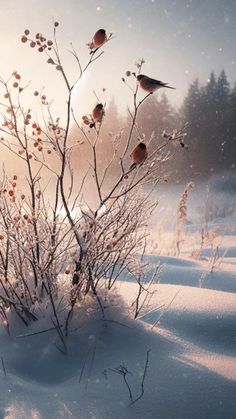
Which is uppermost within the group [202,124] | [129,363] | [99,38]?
[202,124]

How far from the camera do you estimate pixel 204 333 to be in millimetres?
2293

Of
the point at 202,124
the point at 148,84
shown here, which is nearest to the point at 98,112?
the point at 148,84

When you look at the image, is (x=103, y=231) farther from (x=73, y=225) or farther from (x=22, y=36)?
(x=22, y=36)

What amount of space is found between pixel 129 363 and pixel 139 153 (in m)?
0.97

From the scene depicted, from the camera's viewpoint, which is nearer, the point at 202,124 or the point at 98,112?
the point at 98,112

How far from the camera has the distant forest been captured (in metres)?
25.4

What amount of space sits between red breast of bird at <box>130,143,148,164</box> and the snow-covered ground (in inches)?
31.5

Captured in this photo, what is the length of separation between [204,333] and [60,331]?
0.74m

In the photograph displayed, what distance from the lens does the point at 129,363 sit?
2023mm

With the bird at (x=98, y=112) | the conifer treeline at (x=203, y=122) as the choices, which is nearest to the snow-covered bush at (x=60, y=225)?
the bird at (x=98, y=112)

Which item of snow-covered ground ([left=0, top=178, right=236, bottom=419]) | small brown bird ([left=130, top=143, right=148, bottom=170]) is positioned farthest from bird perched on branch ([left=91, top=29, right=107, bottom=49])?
snow-covered ground ([left=0, top=178, right=236, bottom=419])

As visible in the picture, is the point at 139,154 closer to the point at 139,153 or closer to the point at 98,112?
the point at 139,153

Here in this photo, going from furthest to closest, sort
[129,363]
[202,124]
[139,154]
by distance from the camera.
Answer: [202,124], [139,154], [129,363]

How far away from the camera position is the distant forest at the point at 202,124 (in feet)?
83.2
